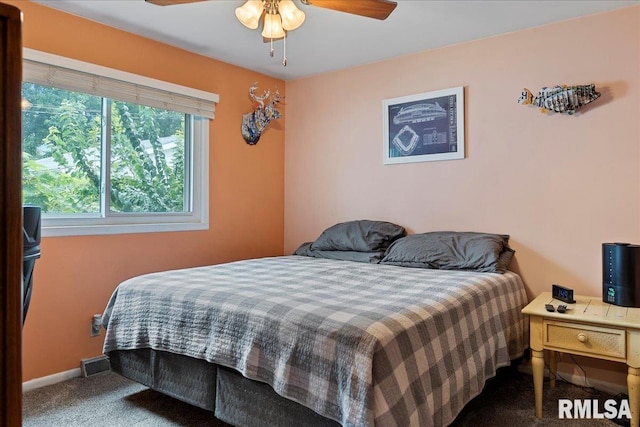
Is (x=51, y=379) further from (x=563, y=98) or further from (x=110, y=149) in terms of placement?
(x=563, y=98)

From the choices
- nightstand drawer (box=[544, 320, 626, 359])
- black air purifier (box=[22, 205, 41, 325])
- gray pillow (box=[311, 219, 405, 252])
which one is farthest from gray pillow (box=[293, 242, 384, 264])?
black air purifier (box=[22, 205, 41, 325])

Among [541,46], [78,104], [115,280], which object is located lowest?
[115,280]

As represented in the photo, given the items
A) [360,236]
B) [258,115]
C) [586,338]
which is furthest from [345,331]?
[258,115]

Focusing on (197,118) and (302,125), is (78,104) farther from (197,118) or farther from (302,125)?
(302,125)

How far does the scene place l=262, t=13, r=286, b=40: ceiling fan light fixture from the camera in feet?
6.67

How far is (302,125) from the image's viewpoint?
12.8ft

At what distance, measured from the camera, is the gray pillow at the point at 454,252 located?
2541 mm

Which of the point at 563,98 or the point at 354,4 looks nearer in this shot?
the point at 354,4

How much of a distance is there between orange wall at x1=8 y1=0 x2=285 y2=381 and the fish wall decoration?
220 cm

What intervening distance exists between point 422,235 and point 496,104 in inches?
40.3

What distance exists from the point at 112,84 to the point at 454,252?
97.0 inches

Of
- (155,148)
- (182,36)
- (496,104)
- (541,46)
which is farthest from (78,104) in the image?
(541,46)

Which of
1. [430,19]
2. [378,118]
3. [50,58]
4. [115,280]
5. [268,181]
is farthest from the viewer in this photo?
[268,181]

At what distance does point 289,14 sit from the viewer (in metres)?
1.97
